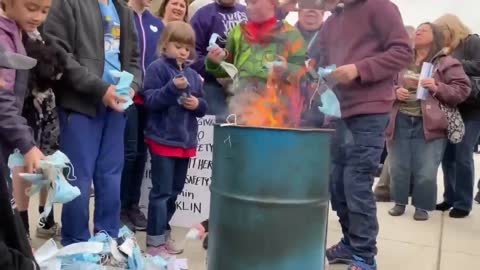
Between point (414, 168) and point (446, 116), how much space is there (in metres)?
0.56

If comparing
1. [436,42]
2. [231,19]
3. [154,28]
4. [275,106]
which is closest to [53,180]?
[275,106]

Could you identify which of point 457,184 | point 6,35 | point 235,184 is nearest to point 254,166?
point 235,184

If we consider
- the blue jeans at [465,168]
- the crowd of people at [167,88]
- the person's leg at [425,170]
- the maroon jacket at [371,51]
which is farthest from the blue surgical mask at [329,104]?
the blue jeans at [465,168]

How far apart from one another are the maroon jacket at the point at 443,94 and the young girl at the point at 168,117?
231 centimetres

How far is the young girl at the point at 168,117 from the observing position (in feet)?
10.5

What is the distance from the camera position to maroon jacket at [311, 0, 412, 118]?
9.62 feet

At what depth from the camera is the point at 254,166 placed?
2.23m

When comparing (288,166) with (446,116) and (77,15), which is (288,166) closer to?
(77,15)

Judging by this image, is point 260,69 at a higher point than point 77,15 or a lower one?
lower

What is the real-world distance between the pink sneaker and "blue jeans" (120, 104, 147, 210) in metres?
0.64

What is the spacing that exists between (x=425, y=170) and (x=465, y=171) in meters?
0.49

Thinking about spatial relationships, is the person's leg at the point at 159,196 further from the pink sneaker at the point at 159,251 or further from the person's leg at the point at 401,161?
the person's leg at the point at 401,161

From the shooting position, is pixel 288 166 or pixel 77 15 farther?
pixel 77 15

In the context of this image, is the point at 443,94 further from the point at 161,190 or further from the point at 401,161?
the point at 161,190
